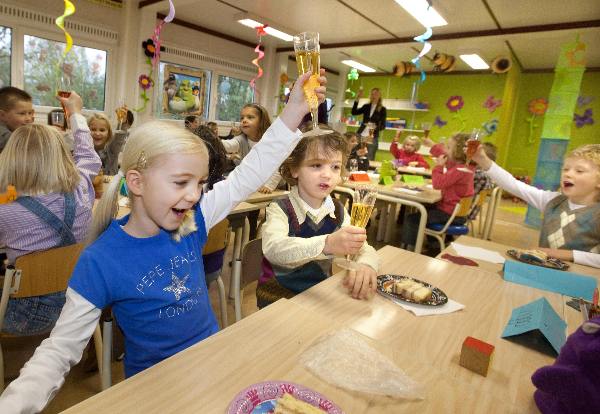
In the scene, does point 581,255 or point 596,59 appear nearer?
point 581,255

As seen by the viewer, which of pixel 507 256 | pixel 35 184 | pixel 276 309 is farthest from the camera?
pixel 507 256

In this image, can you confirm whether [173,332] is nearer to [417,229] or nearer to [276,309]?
[276,309]

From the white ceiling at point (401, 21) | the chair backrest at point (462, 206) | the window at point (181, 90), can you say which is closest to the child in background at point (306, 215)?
the chair backrest at point (462, 206)

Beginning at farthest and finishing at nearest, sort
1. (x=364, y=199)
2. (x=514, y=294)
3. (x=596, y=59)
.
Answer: (x=596, y=59)
(x=514, y=294)
(x=364, y=199)

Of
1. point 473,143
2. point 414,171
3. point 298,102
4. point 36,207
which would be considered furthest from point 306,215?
point 414,171

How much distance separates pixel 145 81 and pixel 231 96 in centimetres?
246

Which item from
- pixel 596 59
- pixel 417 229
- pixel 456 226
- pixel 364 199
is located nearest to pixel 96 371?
pixel 364 199

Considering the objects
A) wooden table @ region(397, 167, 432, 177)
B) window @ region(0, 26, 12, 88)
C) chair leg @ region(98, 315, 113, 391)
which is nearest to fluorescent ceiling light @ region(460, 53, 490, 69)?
wooden table @ region(397, 167, 432, 177)

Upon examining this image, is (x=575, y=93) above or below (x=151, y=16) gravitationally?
below

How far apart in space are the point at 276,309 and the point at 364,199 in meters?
0.42

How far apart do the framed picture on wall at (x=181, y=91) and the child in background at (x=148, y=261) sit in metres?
6.82

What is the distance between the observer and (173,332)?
3.36ft

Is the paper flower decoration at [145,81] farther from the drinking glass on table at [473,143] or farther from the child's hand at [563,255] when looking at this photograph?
the child's hand at [563,255]

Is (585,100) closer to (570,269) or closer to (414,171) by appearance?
(414,171)
